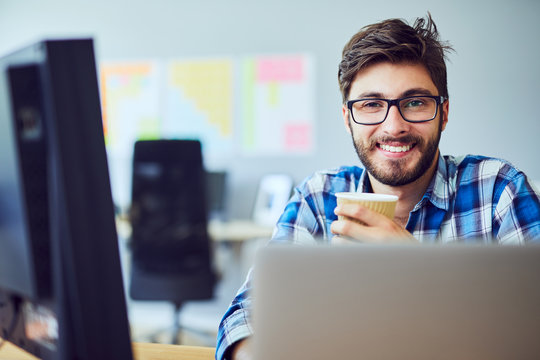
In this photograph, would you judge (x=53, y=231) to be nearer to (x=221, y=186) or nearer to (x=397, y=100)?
(x=397, y=100)

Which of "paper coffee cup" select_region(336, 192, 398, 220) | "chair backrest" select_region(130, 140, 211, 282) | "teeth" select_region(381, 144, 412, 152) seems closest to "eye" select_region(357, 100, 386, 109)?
"teeth" select_region(381, 144, 412, 152)

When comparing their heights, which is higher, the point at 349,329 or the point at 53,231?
the point at 53,231

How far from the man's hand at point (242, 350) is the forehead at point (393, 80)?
72 cm

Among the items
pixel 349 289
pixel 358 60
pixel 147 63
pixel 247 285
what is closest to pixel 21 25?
pixel 147 63

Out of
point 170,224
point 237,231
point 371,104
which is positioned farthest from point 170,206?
point 371,104

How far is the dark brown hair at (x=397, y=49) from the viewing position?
1.20 meters

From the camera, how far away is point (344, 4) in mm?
3107

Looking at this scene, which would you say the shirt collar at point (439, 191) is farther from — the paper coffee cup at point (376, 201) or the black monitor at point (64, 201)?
the black monitor at point (64, 201)

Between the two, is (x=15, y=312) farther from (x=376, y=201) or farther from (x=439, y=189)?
(x=439, y=189)

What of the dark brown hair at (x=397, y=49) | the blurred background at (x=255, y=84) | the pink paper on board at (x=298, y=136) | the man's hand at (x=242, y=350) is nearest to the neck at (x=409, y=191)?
the dark brown hair at (x=397, y=49)

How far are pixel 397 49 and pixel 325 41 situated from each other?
2.07 metres

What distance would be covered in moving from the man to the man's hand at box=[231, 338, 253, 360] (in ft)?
1.29

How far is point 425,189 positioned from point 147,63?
2.75 m

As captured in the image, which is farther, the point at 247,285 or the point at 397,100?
the point at 397,100
